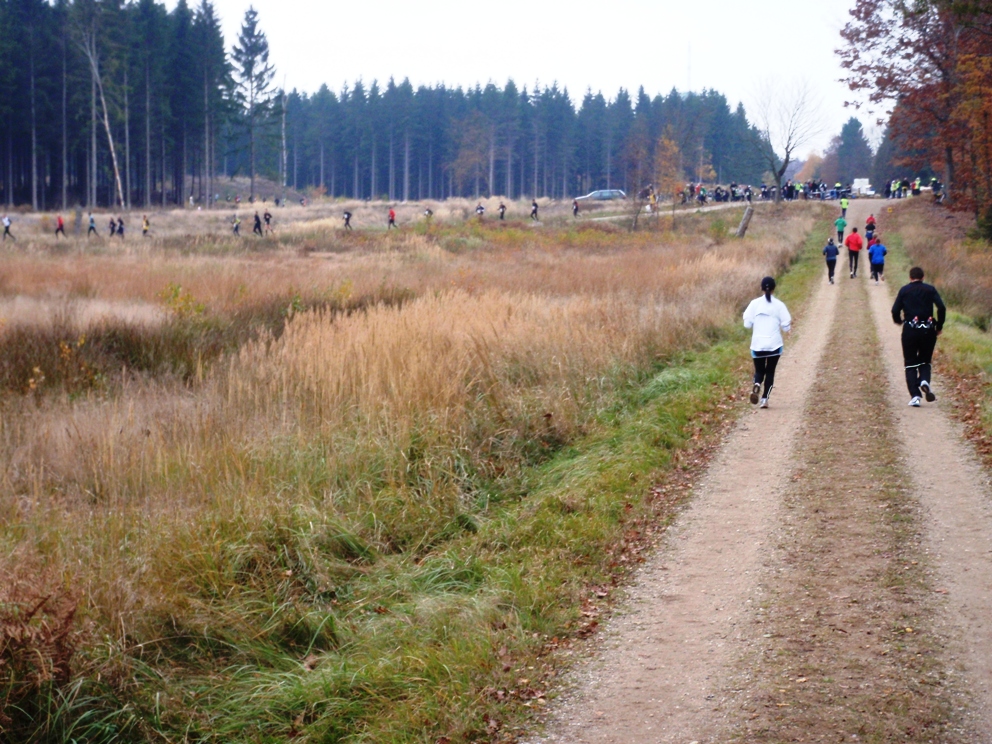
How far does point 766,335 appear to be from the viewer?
1167cm

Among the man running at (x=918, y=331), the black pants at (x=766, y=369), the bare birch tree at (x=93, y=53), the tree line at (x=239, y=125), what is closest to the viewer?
the man running at (x=918, y=331)

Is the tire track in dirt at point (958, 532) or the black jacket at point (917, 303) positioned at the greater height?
the black jacket at point (917, 303)

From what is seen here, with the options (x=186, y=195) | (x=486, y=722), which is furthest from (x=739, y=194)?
(x=486, y=722)

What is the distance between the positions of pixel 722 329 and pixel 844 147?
135m

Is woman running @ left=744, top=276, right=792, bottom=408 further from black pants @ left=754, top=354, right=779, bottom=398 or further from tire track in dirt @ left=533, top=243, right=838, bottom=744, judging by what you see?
tire track in dirt @ left=533, top=243, right=838, bottom=744

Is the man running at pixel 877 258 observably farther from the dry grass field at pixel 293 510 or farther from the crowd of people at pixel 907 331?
the crowd of people at pixel 907 331

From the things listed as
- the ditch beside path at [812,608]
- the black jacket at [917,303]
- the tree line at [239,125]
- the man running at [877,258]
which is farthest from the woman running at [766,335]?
the tree line at [239,125]

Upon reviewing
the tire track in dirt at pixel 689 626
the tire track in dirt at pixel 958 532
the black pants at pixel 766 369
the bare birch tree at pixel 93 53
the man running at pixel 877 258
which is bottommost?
the tire track in dirt at pixel 689 626

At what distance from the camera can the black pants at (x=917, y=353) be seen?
11.4 meters

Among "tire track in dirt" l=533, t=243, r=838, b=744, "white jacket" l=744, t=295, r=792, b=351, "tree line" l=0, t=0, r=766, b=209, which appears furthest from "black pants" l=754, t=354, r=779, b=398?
"tree line" l=0, t=0, r=766, b=209

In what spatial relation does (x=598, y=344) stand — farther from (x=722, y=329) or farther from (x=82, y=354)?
(x=82, y=354)

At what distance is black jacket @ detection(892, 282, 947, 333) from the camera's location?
450 inches

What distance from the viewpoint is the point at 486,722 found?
15.3ft

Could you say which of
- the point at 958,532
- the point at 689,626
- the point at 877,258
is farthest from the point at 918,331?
the point at 877,258
